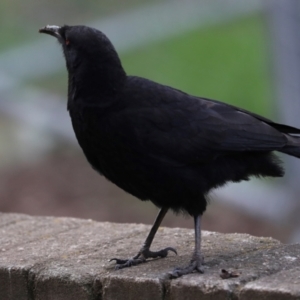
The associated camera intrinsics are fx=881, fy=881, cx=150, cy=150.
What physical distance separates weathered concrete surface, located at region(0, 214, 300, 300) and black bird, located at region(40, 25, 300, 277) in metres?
0.17

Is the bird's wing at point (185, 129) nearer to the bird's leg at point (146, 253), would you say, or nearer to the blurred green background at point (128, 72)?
the bird's leg at point (146, 253)

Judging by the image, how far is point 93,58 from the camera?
14.5ft

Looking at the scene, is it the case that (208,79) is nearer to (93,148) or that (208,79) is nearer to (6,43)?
(6,43)

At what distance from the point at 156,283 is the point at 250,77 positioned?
22.8 ft

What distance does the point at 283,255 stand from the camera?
4.04 m

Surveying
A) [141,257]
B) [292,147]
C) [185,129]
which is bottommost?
[141,257]

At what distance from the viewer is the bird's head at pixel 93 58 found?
4410 millimetres

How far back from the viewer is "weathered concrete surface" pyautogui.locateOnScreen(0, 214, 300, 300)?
11.6 ft

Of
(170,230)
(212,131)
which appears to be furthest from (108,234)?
(212,131)

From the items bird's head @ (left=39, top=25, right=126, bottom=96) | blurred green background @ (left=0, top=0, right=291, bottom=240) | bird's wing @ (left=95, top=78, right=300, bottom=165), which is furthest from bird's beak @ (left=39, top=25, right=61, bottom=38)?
blurred green background @ (left=0, top=0, right=291, bottom=240)

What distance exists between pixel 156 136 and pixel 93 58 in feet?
1.70

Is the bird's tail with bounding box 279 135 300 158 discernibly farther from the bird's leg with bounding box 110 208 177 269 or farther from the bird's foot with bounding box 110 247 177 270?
the bird's foot with bounding box 110 247 177 270

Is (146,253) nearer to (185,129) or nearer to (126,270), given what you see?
(126,270)

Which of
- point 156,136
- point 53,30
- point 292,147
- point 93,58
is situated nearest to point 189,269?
point 156,136
